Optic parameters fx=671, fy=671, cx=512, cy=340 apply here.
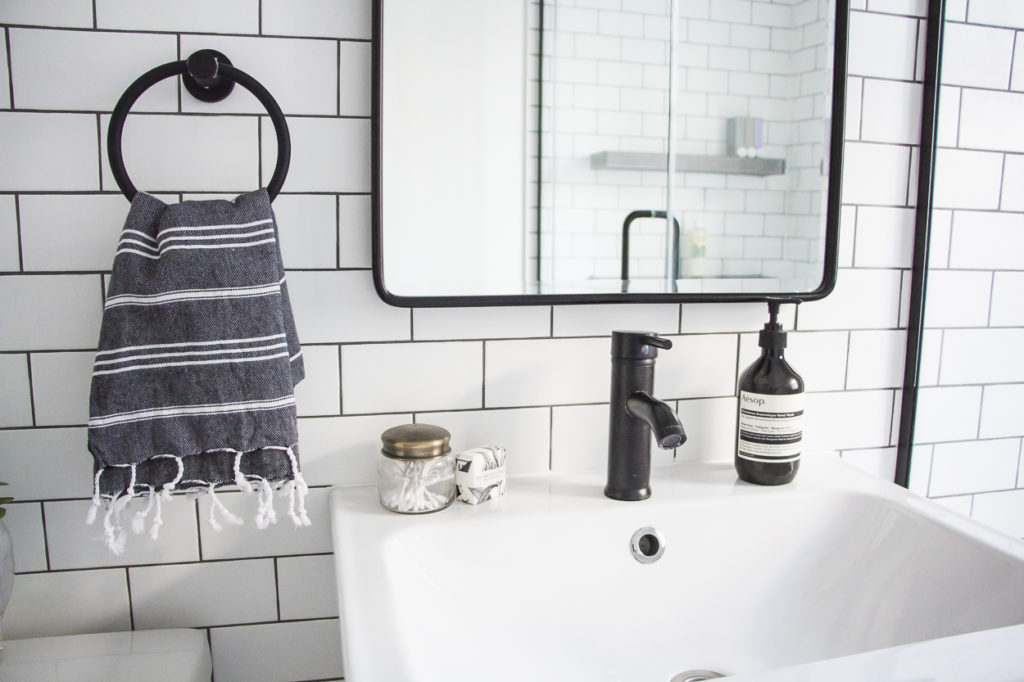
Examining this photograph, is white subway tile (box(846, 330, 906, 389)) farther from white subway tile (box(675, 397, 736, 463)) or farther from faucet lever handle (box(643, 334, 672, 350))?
faucet lever handle (box(643, 334, 672, 350))

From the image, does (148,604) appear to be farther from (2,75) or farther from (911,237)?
(911,237)

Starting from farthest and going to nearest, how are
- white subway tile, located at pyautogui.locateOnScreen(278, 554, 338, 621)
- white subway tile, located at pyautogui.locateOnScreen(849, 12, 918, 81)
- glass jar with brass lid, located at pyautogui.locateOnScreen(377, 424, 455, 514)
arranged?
white subway tile, located at pyautogui.locateOnScreen(849, 12, 918, 81) < white subway tile, located at pyautogui.locateOnScreen(278, 554, 338, 621) < glass jar with brass lid, located at pyautogui.locateOnScreen(377, 424, 455, 514)

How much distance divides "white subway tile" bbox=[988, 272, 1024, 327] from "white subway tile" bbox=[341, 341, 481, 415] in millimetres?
751

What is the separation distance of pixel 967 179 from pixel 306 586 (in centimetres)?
105

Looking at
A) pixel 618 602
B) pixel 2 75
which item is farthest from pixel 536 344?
pixel 2 75

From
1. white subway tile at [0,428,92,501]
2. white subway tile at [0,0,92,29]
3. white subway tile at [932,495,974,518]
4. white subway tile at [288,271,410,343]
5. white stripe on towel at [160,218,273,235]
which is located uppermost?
white subway tile at [0,0,92,29]

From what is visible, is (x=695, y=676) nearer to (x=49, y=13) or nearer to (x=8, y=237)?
(x=8, y=237)

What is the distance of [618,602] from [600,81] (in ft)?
2.06

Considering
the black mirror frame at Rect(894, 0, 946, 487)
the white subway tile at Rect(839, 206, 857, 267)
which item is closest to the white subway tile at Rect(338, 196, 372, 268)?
the white subway tile at Rect(839, 206, 857, 267)

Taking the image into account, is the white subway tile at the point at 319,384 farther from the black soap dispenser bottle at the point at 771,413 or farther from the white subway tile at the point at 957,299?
the white subway tile at the point at 957,299

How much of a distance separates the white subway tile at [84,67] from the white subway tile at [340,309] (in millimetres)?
244

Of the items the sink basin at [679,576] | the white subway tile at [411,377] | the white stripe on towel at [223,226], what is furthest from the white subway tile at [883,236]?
the white stripe on towel at [223,226]

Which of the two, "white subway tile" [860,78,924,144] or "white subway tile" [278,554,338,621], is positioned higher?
"white subway tile" [860,78,924,144]

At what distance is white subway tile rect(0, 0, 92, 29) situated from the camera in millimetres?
685
